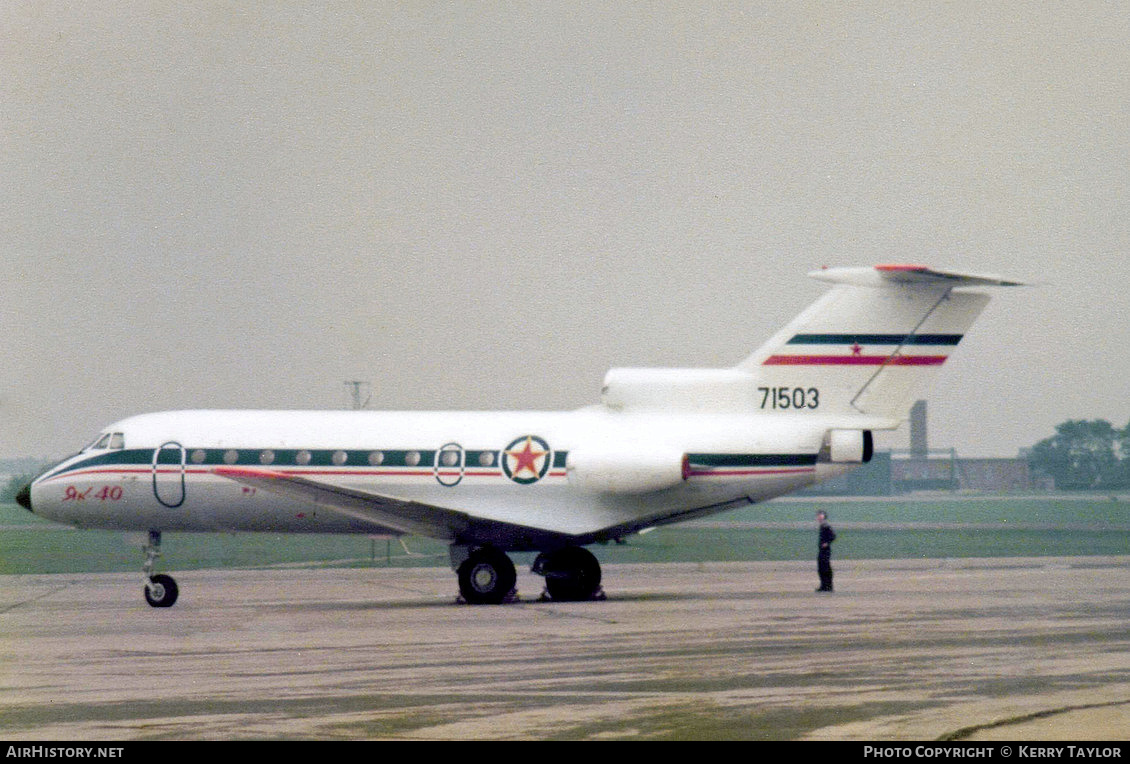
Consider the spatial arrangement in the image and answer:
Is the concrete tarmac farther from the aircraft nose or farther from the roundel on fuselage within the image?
the roundel on fuselage

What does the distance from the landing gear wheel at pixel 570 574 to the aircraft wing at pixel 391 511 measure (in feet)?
2.26

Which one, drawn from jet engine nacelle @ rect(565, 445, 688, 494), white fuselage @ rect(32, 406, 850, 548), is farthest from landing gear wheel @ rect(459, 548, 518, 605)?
jet engine nacelle @ rect(565, 445, 688, 494)

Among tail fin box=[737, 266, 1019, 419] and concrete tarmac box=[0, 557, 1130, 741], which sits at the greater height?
tail fin box=[737, 266, 1019, 419]

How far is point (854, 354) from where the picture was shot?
26.7 meters

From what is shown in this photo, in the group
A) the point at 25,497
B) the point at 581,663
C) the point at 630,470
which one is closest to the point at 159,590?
the point at 25,497

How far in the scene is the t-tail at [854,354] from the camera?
26.4m

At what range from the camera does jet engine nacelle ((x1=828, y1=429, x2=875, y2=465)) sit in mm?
26297

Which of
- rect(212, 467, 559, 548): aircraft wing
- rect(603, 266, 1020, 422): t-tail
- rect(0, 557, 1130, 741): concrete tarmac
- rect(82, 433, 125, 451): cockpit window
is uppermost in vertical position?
rect(603, 266, 1020, 422): t-tail

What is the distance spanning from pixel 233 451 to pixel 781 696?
15.3 m

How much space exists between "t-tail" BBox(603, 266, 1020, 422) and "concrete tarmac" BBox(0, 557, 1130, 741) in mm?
3515

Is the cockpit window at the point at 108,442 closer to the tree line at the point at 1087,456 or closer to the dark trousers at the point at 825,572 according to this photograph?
the dark trousers at the point at 825,572

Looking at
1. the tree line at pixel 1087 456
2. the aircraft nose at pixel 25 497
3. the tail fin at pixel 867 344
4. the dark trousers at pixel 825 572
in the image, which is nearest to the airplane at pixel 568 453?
the tail fin at pixel 867 344

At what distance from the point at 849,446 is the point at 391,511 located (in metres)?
7.93

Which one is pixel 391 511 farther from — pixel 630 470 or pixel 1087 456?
pixel 1087 456
